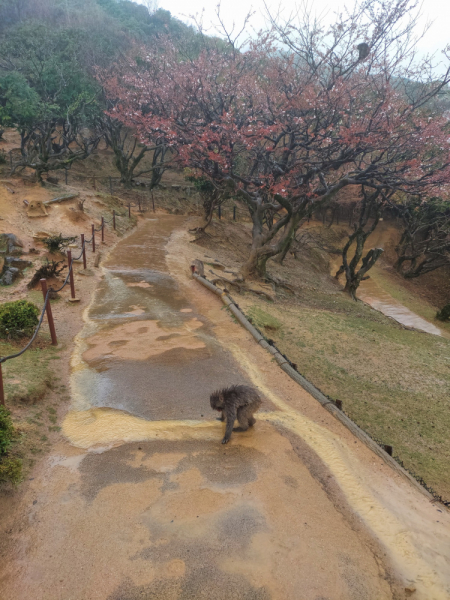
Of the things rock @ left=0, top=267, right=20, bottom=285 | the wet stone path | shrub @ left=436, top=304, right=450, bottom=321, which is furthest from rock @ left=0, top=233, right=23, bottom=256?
shrub @ left=436, top=304, right=450, bottom=321

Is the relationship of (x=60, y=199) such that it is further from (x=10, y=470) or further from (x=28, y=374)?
(x=10, y=470)

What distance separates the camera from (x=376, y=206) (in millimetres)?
19281

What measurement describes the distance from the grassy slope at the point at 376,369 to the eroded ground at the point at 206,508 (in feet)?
5.61

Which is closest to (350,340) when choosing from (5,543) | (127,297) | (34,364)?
(127,297)

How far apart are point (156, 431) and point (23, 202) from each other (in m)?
17.3

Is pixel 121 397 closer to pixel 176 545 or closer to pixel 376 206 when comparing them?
pixel 176 545

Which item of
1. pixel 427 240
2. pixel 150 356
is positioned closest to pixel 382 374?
pixel 150 356

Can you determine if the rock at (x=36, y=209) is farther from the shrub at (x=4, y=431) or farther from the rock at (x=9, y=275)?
the shrub at (x=4, y=431)

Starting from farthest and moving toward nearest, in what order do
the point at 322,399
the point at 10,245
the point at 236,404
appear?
1. the point at 10,245
2. the point at 322,399
3. the point at 236,404

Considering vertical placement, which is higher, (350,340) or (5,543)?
(5,543)

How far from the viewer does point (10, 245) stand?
44.2ft

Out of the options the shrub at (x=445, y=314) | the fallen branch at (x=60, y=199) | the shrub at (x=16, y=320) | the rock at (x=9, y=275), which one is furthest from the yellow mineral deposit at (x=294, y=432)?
the shrub at (x=445, y=314)

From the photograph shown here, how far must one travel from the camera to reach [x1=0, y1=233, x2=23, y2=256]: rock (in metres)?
13.2

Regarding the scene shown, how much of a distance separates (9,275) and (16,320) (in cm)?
463
